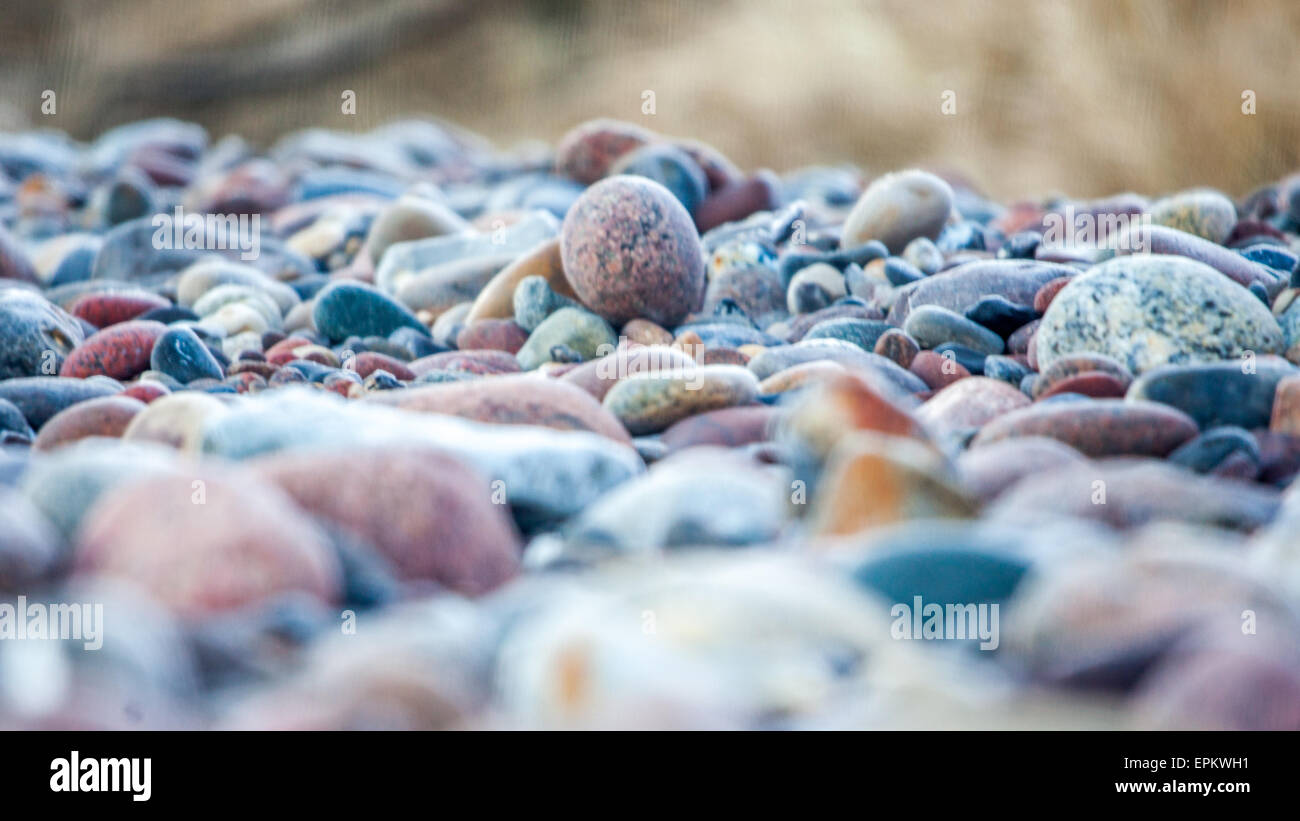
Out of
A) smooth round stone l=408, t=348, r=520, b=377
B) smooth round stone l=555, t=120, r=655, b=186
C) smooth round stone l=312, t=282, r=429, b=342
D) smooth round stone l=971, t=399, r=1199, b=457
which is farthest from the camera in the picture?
smooth round stone l=555, t=120, r=655, b=186

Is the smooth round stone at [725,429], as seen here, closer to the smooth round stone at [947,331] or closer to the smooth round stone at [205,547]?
the smooth round stone at [947,331]

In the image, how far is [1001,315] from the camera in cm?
394

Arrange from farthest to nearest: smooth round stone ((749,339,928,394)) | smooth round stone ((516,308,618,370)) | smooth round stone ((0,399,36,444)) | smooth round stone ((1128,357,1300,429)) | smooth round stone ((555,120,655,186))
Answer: smooth round stone ((555,120,655,186)) → smooth round stone ((516,308,618,370)) → smooth round stone ((749,339,928,394)) → smooth round stone ((0,399,36,444)) → smooth round stone ((1128,357,1300,429))

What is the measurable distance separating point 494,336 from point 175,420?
72.3 inches

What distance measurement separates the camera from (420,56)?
41.9 feet

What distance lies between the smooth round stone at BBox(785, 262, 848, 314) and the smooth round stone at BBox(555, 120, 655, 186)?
197 centimetres

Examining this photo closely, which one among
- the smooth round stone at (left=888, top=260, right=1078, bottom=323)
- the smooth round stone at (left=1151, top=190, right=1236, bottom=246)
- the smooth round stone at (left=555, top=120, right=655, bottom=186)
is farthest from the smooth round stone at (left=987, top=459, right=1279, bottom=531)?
the smooth round stone at (left=555, top=120, right=655, bottom=186)

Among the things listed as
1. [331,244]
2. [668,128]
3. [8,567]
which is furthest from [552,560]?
[668,128]

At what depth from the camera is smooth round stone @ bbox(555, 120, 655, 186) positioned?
6.52 metres

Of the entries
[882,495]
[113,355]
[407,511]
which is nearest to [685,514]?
[882,495]

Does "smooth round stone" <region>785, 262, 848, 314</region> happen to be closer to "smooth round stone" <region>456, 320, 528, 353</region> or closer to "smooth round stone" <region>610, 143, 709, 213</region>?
"smooth round stone" <region>456, 320, 528, 353</region>

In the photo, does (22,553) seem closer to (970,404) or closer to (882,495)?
(882,495)

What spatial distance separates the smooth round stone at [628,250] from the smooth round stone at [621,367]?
0.75m

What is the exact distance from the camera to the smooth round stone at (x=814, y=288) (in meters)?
4.66
